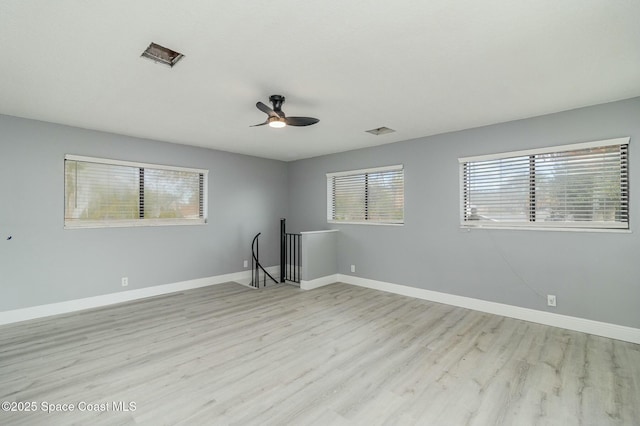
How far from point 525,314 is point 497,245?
921 mm

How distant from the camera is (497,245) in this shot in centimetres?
395

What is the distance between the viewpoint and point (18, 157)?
145 inches

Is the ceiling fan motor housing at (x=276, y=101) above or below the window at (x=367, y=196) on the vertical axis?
above

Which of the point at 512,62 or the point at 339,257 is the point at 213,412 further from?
the point at 339,257

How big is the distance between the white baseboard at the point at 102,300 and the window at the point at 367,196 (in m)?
2.56

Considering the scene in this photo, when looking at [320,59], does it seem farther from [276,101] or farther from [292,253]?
[292,253]

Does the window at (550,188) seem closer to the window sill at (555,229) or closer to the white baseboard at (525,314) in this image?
the window sill at (555,229)

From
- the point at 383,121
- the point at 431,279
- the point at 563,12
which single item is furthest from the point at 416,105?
the point at 431,279

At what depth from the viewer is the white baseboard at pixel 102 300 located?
368 cm

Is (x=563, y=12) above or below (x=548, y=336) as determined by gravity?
above

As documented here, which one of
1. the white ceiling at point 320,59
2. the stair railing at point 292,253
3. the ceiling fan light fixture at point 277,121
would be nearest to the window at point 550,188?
the white ceiling at point 320,59

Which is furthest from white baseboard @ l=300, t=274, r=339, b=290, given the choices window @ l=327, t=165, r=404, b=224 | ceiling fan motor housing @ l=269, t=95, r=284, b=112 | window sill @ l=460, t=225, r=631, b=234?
ceiling fan motor housing @ l=269, t=95, r=284, b=112

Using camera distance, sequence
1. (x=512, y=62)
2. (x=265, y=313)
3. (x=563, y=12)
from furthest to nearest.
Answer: (x=265, y=313)
(x=512, y=62)
(x=563, y=12)

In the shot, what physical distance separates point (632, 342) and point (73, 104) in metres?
6.65
